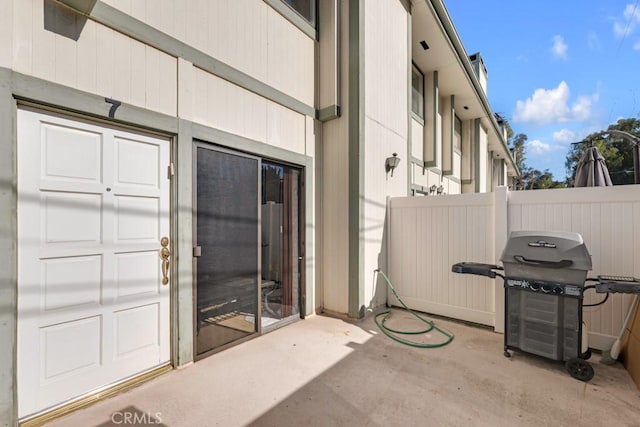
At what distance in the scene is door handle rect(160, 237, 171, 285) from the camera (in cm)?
267

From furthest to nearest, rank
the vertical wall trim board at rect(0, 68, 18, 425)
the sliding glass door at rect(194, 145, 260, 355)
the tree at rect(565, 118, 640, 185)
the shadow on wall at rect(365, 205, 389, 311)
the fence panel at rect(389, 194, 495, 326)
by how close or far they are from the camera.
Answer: the tree at rect(565, 118, 640, 185) < the shadow on wall at rect(365, 205, 389, 311) < the fence panel at rect(389, 194, 495, 326) < the sliding glass door at rect(194, 145, 260, 355) < the vertical wall trim board at rect(0, 68, 18, 425)

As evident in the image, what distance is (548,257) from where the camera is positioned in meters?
2.72

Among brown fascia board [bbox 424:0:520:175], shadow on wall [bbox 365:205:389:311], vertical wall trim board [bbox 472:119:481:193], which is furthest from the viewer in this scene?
vertical wall trim board [bbox 472:119:481:193]

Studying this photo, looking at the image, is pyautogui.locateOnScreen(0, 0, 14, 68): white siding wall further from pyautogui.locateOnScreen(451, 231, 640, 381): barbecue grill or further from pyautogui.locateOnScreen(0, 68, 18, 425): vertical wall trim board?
pyautogui.locateOnScreen(451, 231, 640, 381): barbecue grill

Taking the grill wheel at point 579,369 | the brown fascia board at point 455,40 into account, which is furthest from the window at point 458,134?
the grill wheel at point 579,369

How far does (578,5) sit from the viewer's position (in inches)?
295

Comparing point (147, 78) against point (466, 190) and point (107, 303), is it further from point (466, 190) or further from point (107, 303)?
point (466, 190)

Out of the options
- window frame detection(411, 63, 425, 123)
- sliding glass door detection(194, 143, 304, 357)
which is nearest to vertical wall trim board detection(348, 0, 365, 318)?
sliding glass door detection(194, 143, 304, 357)

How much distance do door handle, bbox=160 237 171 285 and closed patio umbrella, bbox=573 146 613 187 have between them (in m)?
4.69

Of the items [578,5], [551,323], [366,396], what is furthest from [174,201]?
[578,5]

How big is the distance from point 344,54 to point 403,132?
1831mm

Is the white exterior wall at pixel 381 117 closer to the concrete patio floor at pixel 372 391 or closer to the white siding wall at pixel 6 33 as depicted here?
the concrete patio floor at pixel 372 391

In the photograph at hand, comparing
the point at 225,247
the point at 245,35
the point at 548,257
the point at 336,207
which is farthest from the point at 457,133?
the point at 225,247

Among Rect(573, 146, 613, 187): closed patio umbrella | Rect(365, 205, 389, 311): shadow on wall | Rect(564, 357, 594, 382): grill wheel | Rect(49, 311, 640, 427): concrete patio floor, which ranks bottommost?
Rect(49, 311, 640, 427): concrete patio floor
